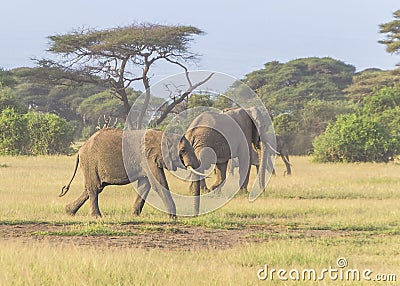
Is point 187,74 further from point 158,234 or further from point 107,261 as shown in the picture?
point 107,261

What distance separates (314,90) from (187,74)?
106 feet

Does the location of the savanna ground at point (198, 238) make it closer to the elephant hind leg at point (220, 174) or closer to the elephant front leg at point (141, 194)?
the elephant front leg at point (141, 194)

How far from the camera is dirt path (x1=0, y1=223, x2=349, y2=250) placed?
961cm

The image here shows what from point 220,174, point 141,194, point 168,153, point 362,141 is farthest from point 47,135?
point 168,153

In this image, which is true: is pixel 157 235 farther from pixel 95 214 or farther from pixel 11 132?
pixel 11 132

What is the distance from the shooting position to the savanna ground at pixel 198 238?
23.7 feet

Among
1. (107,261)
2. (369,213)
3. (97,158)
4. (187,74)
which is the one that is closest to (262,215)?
(369,213)

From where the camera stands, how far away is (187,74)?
20.0 meters

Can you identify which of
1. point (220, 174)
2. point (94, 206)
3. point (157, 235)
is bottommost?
point (157, 235)

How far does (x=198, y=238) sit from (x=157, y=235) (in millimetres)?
572

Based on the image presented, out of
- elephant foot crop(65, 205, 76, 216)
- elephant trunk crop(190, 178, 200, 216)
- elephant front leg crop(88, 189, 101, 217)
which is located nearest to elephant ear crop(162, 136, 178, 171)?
elephant trunk crop(190, 178, 200, 216)

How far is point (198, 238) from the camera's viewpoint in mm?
10211

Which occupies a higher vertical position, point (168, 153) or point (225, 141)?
point (225, 141)

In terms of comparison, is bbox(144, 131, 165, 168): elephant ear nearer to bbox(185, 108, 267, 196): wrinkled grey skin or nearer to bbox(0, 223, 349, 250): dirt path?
bbox(0, 223, 349, 250): dirt path
